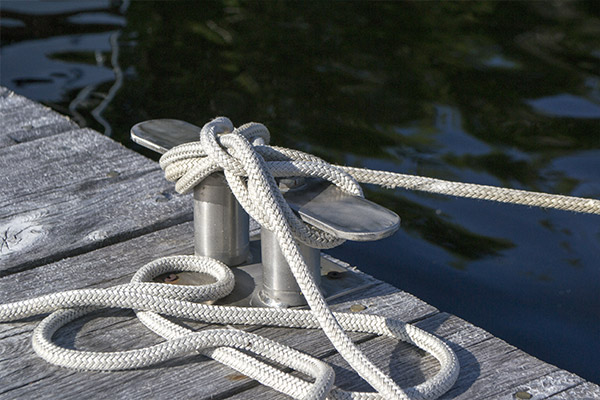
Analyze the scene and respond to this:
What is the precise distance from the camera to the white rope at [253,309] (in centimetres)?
168

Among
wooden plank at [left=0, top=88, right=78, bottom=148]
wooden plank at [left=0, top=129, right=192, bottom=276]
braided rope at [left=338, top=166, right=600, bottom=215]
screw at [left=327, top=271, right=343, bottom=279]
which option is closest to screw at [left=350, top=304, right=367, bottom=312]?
screw at [left=327, top=271, right=343, bottom=279]

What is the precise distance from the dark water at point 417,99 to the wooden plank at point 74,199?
1.06 metres

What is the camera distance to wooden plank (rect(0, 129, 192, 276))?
2334 mm

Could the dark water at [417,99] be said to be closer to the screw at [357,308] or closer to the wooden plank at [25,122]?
the screw at [357,308]

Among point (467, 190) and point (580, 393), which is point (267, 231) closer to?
point (467, 190)

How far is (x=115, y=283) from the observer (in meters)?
2.12

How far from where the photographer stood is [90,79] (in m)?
5.70

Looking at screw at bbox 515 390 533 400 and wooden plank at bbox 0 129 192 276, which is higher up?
wooden plank at bbox 0 129 192 276

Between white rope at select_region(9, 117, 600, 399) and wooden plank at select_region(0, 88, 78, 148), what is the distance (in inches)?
48.2

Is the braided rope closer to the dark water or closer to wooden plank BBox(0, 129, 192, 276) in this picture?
wooden plank BBox(0, 129, 192, 276)

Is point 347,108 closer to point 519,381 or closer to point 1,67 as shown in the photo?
point 1,67

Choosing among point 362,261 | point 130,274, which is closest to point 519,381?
point 130,274

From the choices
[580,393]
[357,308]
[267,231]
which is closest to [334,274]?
[357,308]

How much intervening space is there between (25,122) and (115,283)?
132 centimetres
